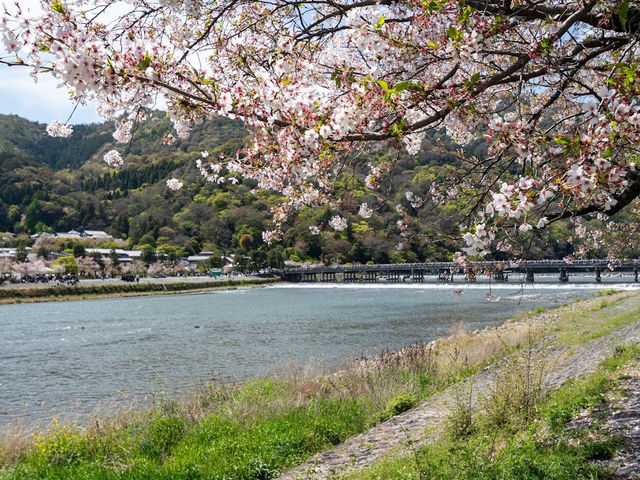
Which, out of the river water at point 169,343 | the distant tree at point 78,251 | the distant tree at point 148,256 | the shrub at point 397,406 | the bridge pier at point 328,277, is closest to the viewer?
the shrub at point 397,406

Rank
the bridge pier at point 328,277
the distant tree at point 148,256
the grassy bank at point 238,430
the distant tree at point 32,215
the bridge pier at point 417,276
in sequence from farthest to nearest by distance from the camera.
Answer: the distant tree at point 32,215
the bridge pier at point 328,277
the distant tree at point 148,256
the bridge pier at point 417,276
the grassy bank at point 238,430

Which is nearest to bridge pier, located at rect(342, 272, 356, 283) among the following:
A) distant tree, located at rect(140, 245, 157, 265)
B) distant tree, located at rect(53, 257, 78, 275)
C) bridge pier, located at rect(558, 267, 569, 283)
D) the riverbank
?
the riverbank

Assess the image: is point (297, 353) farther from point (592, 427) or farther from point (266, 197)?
point (266, 197)

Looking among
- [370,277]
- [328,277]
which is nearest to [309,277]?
[328,277]

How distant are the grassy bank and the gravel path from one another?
→ 0.38m

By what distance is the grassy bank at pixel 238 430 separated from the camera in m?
6.30

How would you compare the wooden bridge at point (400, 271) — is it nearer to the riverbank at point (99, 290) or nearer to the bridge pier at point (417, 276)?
the bridge pier at point (417, 276)

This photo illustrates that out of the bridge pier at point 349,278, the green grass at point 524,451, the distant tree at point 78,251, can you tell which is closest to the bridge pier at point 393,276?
the bridge pier at point 349,278

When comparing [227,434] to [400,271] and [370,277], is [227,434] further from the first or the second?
[370,277]

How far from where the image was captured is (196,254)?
10869cm

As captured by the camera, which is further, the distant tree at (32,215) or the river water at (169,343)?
the distant tree at (32,215)

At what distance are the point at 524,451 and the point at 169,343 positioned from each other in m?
21.7

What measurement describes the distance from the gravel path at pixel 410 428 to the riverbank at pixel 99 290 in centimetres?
5618

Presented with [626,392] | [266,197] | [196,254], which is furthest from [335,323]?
[196,254]
